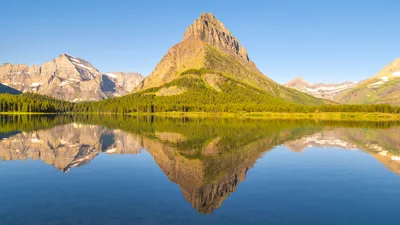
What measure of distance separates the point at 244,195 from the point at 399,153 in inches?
1760

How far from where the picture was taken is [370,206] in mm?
25359

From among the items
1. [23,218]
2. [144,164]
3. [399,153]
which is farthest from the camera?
[399,153]

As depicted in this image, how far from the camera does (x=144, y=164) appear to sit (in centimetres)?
4475

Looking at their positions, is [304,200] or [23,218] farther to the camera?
[304,200]

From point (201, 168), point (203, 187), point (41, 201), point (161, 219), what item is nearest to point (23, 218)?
point (41, 201)

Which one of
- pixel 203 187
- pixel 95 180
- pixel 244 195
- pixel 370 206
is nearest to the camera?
pixel 370 206

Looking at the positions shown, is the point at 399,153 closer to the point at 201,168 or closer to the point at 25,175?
the point at 201,168

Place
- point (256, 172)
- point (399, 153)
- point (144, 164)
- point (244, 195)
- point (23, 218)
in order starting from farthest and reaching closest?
point (399, 153)
point (144, 164)
point (256, 172)
point (244, 195)
point (23, 218)

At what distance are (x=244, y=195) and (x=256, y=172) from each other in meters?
10.9

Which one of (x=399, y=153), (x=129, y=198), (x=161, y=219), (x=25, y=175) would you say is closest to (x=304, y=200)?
(x=161, y=219)

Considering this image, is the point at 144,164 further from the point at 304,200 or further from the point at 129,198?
the point at 304,200

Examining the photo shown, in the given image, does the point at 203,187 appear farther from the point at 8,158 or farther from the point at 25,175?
the point at 8,158

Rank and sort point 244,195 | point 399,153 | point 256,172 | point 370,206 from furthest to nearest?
1. point 399,153
2. point 256,172
3. point 244,195
4. point 370,206

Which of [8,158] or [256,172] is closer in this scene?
[256,172]
